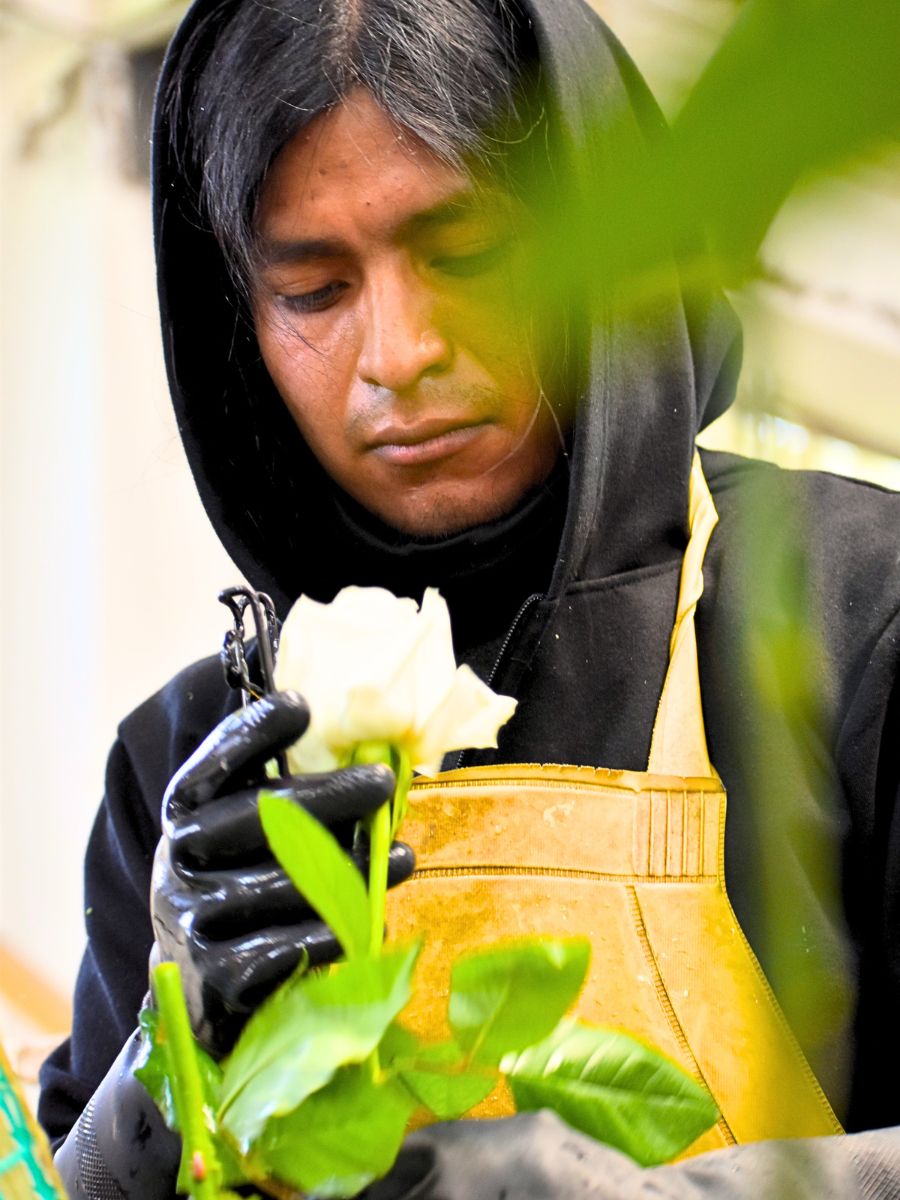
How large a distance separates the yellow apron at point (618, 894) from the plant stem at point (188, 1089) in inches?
18.0

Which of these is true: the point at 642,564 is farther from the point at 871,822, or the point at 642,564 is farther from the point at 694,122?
the point at 694,122

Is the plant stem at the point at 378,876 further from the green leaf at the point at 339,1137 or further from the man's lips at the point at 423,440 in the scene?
the man's lips at the point at 423,440

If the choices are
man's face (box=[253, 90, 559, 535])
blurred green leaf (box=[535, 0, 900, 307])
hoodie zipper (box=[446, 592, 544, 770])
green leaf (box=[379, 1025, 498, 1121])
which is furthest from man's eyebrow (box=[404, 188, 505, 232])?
blurred green leaf (box=[535, 0, 900, 307])

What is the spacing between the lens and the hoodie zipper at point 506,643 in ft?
3.32

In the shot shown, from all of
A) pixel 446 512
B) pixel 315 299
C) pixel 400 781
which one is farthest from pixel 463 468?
pixel 400 781

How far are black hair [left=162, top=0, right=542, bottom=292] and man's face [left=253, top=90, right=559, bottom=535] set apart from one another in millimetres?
15

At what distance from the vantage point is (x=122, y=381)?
225 cm

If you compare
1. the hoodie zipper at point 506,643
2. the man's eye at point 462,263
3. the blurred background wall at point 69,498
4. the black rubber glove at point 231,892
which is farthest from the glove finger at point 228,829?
the blurred background wall at point 69,498

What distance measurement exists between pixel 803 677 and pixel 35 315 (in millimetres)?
2220

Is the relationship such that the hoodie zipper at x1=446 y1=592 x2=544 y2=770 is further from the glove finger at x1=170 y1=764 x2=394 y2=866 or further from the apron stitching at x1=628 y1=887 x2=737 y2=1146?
the glove finger at x1=170 y1=764 x2=394 y2=866

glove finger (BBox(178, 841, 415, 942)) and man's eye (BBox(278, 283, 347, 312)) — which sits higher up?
man's eye (BBox(278, 283, 347, 312))

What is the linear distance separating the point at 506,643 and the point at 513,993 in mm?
590

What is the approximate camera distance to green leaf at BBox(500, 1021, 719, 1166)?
1.63 feet

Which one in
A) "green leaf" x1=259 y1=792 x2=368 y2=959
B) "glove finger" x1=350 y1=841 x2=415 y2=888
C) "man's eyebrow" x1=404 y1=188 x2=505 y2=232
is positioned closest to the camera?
"green leaf" x1=259 y1=792 x2=368 y2=959
